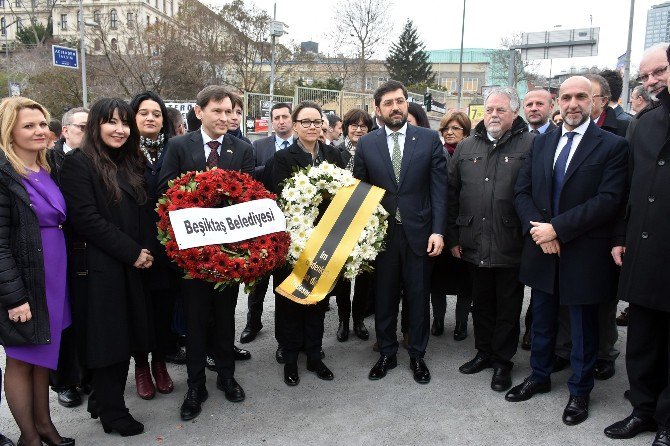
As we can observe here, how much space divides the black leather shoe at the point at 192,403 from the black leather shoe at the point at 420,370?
1685mm

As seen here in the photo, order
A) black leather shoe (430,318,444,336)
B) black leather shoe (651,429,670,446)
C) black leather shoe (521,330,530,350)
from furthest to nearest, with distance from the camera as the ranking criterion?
black leather shoe (430,318,444,336) < black leather shoe (521,330,530,350) < black leather shoe (651,429,670,446)

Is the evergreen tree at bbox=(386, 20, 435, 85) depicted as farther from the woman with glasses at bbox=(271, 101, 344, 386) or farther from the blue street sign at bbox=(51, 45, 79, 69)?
the woman with glasses at bbox=(271, 101, 344, 386)

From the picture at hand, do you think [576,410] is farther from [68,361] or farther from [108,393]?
[68,361]

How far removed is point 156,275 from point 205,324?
0.51m

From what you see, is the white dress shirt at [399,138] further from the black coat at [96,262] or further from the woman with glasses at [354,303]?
the black coat at [96,262]

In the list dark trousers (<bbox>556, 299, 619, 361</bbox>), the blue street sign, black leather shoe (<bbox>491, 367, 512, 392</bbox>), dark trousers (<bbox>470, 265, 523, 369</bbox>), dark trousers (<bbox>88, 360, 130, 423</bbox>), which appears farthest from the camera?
the blue street sign

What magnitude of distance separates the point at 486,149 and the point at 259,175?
6.45 ft

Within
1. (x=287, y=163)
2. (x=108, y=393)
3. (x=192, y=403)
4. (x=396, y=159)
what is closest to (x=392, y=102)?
(x=396, y=159)

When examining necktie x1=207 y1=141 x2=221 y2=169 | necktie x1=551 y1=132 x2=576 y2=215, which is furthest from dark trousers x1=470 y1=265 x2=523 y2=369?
necktie x1=207 y1=141 x2=221 y2=169

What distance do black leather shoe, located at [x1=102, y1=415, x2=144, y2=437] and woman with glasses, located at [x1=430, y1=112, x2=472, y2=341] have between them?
2862 mm

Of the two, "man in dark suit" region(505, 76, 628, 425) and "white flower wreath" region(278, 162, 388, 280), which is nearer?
"man in dark suit" region(505, 76, 628, 425)

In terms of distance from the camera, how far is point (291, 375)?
13.8ft

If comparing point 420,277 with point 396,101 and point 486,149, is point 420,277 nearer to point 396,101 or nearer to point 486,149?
point 486,149

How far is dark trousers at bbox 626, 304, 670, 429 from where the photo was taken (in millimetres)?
3381
